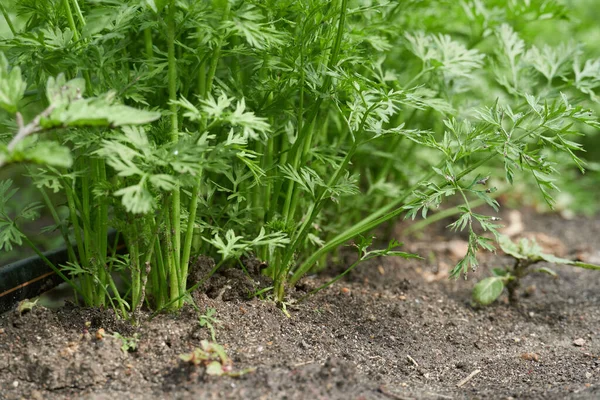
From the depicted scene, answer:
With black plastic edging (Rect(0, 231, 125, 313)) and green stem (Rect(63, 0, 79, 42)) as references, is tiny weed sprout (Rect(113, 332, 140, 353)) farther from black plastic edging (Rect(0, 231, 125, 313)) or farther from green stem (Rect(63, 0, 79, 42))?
green stem (Rect(63, 0, 79, 42))

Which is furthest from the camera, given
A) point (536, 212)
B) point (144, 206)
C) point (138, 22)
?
A: point (536, 212)

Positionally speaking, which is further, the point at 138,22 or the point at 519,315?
the point at 519,315

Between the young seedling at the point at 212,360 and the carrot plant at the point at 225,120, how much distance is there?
193 millimetres

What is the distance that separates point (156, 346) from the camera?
1.58 metres

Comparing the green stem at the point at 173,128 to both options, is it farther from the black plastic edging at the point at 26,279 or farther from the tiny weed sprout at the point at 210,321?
the black plastic edging at the point at 26,279

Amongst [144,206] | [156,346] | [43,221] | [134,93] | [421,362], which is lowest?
[43,221]

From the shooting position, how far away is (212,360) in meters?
1.48

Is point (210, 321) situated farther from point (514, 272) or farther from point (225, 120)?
point (514, 272)

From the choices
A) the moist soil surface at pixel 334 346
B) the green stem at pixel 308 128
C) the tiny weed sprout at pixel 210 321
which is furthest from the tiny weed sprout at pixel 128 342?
the green stem at pixel 308 128

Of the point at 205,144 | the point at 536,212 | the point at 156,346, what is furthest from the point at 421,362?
the point at 536,212

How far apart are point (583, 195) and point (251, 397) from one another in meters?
3.08

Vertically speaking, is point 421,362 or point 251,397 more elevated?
point 251,397

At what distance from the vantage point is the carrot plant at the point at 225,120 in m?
1.42

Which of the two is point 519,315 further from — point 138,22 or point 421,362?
point 138,22
